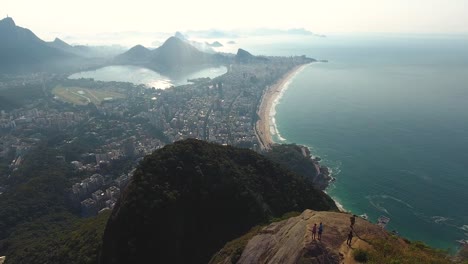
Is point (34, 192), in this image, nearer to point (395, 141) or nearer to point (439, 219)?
point (439, 219)

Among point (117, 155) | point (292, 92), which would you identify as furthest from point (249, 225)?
point (292, 92)

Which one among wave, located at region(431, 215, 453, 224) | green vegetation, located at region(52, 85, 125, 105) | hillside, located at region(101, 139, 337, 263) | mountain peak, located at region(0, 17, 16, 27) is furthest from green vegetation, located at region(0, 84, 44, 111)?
wave, located at region(431, 215, 453, 224)

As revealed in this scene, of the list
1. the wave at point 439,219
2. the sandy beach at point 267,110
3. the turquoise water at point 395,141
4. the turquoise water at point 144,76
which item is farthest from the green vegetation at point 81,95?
the wave at point 439,219

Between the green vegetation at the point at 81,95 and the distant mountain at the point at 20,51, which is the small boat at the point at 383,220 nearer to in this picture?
the green vegetation at the point at 81,95

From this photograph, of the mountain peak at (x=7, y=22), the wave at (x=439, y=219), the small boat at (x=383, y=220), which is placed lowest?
the small boat at (x=383, y=220)

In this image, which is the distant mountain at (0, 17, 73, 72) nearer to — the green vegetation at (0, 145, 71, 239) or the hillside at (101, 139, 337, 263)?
the green vegetation at (0, 145, 71, 239)

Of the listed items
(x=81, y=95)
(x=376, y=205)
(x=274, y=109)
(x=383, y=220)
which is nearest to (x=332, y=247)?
(x=383, y=220)
